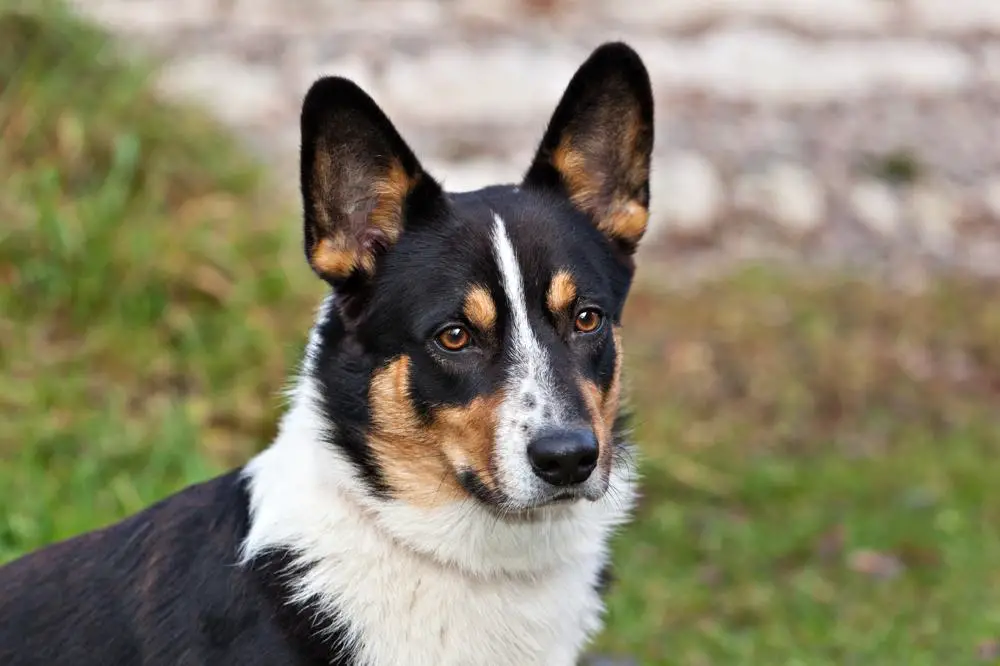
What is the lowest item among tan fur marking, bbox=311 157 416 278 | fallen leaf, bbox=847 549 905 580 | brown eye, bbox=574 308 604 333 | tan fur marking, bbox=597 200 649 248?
fallen leaf, bbox=847 549 905 580

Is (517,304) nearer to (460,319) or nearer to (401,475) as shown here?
(460,319)

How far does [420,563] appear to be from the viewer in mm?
3018

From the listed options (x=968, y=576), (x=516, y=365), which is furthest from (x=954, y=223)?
(x=516, y=365)

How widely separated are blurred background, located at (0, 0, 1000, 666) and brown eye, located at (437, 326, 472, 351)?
0.62m

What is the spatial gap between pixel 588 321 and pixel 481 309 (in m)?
0.28

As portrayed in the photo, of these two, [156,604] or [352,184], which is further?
[352,184]

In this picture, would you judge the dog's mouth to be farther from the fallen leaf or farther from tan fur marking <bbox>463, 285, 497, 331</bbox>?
the fallen leaf

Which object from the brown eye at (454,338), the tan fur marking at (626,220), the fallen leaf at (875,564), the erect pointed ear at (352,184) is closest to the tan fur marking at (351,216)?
the erect pointed ear at (352,184)

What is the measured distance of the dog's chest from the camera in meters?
2.91

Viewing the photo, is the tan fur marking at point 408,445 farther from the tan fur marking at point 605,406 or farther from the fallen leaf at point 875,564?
the fallen leaf at point 875,564

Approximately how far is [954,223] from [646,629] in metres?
5.61

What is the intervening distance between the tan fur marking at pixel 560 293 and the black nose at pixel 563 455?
13.6 inches

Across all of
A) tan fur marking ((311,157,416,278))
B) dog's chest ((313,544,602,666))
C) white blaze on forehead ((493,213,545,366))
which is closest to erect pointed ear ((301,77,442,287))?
tan fur marking ((311,157,416,278))

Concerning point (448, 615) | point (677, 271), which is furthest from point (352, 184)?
point (677, 271)
